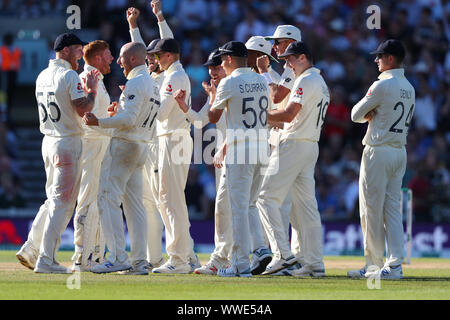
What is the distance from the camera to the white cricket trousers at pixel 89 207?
37.2 ft

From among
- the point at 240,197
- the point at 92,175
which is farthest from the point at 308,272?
the point at 92,175

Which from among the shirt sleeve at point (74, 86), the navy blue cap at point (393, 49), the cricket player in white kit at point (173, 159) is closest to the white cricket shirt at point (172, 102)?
the cricket player in white kit at point (173, 159)

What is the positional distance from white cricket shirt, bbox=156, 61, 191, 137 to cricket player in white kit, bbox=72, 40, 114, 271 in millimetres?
666

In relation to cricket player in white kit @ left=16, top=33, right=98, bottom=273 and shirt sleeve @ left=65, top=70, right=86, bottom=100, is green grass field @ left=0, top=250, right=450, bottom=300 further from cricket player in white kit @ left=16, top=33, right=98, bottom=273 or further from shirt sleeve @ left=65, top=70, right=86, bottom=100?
shirt sleeve @ left=65, top=70, right=86, bottom=100

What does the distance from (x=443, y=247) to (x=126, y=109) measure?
9087 millimetres

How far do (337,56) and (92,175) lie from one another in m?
11.4

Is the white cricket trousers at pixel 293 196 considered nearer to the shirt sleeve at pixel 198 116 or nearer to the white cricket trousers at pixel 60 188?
the shirt sleeve at pixel 198 116

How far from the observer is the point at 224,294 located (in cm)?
901

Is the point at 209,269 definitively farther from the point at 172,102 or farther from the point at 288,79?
the point at 288,79

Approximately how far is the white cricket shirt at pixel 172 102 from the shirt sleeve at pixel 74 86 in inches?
42.3

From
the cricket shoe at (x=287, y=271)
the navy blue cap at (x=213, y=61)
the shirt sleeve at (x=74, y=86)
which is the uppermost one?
the navy blue cap at (x=213, y=61)

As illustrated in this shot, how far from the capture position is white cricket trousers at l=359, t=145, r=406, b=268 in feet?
36.1

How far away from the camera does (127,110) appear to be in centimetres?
1037
